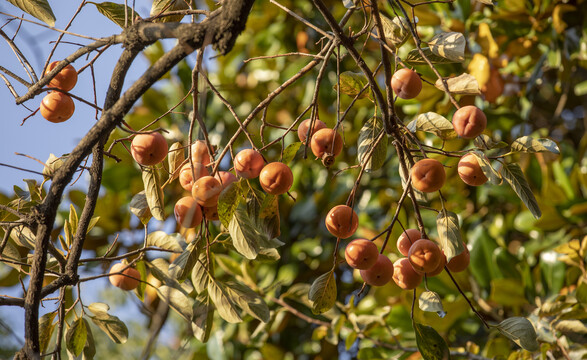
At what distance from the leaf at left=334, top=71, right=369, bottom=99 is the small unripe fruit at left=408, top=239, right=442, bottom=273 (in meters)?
0.27

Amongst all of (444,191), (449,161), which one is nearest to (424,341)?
(449,161)

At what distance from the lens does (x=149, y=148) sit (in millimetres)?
841

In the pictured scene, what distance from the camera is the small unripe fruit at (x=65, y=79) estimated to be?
0.91 metres

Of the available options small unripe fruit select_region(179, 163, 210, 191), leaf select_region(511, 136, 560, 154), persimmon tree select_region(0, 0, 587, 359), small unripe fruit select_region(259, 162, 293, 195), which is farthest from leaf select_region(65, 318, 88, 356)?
leaf select_region(511, 136, 560, 154)

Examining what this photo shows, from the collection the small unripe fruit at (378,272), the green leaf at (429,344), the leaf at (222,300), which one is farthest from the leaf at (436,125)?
the leaf at (222,300)

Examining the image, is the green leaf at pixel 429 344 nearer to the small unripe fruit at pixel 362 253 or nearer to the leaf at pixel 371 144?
the small unripe fruit at pixel 362 253

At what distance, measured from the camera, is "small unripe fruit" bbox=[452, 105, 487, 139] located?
783 mm

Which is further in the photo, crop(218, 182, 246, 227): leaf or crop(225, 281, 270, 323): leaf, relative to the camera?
crop(225, 281, 270, 323): leaf

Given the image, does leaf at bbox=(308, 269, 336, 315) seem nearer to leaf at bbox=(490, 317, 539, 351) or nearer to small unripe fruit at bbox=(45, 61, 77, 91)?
leaf at bbox=(490, 317, 539, 351)

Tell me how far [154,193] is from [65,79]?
0.24m

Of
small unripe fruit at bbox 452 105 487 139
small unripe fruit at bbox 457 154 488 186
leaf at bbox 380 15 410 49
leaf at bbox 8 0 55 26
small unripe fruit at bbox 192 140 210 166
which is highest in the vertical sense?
leaf at bbox 8 0 55 26

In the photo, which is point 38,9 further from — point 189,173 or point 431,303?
point 431,303

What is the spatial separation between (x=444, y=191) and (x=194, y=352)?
1023mm

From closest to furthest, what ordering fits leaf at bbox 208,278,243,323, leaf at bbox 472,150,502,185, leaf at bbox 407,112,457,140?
leaf at bbox 472,150,502,185 → leaf at bbox 407,112,457,140 → leaf at bbox 208,278,243,323
